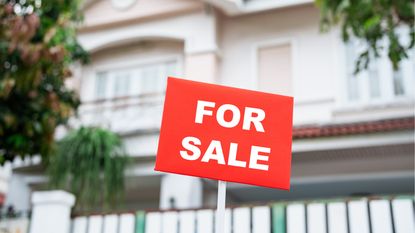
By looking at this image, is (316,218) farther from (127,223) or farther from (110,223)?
(110,223)

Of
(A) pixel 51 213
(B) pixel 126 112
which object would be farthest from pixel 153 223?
(B) pixel 126 112

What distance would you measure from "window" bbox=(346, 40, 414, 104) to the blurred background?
0.06 feet

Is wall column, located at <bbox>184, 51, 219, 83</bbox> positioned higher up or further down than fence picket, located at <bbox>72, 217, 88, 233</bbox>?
higher up

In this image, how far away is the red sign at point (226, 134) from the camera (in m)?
3.28

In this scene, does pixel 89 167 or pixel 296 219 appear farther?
pixel 89 167

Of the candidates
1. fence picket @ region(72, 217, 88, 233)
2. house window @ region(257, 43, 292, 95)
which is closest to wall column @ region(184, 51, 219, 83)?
house window @ region(257, 43, 292, 95)

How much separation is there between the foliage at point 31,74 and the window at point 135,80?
2.42 m

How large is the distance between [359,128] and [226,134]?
4394mm

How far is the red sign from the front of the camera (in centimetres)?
328

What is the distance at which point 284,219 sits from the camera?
16.4 feet

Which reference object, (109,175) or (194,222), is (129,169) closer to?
(109,175)

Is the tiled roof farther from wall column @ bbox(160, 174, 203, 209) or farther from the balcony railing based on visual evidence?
the balcony railing

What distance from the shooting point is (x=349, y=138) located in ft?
24.1

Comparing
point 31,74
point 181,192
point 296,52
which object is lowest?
point 181,192
